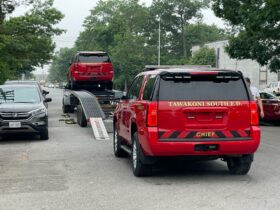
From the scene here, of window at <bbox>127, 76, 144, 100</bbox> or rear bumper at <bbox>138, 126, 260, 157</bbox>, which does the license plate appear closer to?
window at <bbox>127, 76, 144, 100</bbox>

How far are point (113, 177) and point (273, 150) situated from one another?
503cm

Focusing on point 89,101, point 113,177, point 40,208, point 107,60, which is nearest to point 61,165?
point 113,177

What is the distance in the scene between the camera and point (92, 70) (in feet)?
78.5

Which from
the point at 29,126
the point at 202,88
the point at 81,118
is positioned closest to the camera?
the point at 202,88

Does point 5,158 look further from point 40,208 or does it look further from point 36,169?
point 40,208

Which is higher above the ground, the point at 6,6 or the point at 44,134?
the point at 6,6

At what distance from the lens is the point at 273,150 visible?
12.5 m

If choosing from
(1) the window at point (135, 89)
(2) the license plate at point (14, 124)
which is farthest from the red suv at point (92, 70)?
(1) the window at point (135, 89)

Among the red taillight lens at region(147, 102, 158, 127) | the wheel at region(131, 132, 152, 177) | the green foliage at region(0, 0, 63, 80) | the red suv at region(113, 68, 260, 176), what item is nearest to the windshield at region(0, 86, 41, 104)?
the wheel at region(131, 132, 152, 177)

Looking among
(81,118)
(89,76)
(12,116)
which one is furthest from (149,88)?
(89,76)

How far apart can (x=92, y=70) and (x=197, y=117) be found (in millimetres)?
15871

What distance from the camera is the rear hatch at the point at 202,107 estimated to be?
839 centimetres

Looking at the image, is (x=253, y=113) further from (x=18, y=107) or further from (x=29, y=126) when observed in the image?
(x=18, y=107)

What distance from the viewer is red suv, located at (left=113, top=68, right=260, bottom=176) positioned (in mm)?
8383
